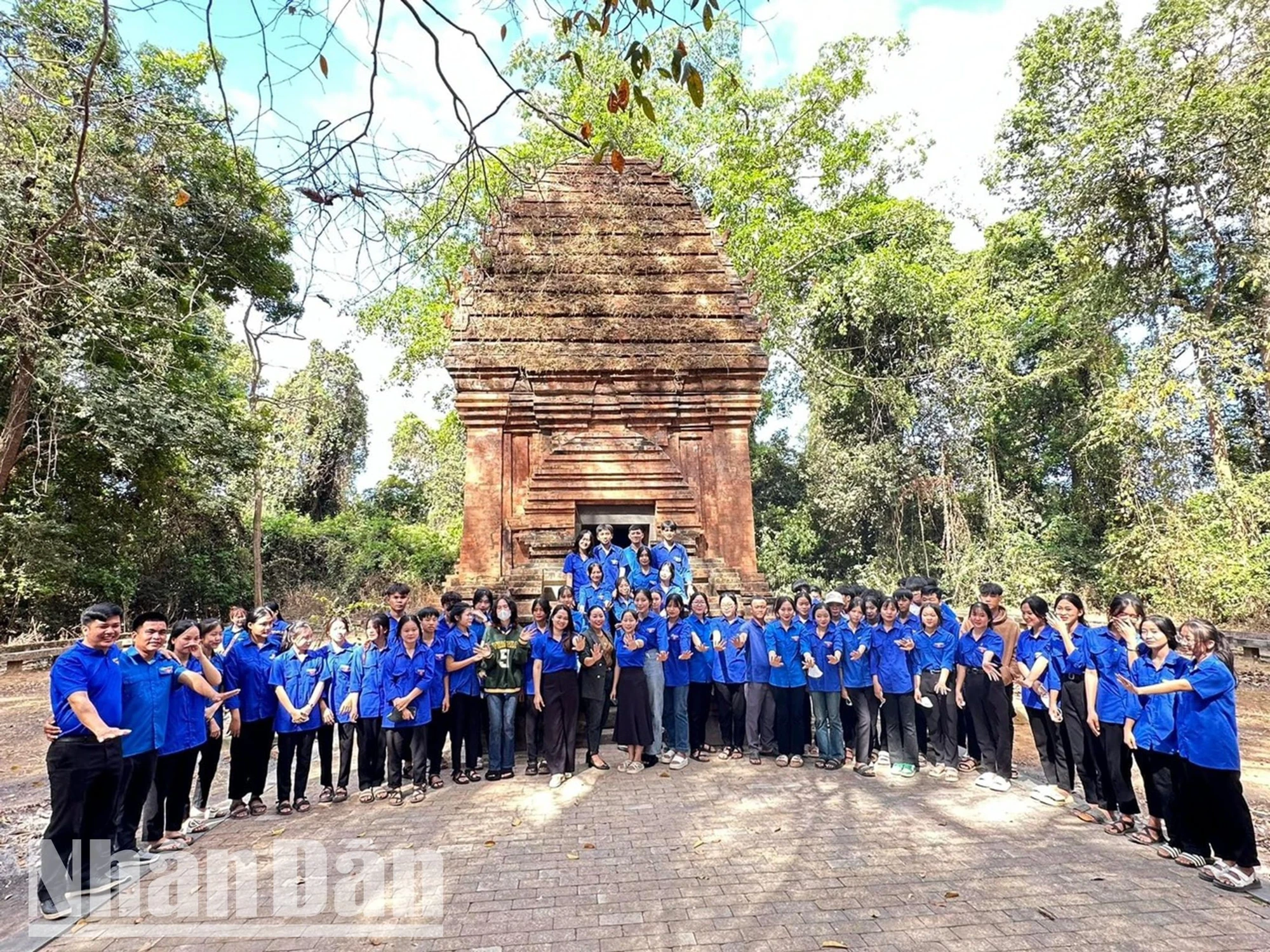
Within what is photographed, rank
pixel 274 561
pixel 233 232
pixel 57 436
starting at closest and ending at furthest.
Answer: pixel 57 436 → pixel 233 232 → pixel 274 561

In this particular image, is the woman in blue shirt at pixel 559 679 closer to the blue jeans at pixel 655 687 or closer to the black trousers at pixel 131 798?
the blue jeans at pixel 655 687

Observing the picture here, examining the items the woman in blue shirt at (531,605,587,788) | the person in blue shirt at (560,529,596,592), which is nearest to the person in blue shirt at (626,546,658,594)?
the person in blue shirt at (560,529,596,592)

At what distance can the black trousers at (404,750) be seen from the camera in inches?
204

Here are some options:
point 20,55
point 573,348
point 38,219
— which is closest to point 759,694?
point 573,348

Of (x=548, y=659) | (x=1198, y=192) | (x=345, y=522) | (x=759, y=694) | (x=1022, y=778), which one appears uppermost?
(x=1198, y=192)

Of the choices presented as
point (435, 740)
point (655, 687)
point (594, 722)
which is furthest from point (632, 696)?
point (435, 740)

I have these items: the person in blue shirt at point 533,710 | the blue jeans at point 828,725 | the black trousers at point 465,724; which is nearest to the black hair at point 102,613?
the black trousers at point 465,724

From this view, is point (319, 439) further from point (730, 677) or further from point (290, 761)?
point (730, 677)

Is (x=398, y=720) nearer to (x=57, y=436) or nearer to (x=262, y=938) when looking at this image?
(x=262, y=938)

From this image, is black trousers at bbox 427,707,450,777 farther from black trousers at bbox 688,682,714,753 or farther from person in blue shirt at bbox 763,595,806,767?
person in blue shirt at bbox 763,595,806,767

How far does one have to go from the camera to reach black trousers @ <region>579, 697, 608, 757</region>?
5.82 m

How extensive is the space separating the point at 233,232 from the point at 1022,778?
16515 millimetres

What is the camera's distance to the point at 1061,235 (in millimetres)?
15602

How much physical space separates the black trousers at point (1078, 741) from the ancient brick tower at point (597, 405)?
3.84 meters
